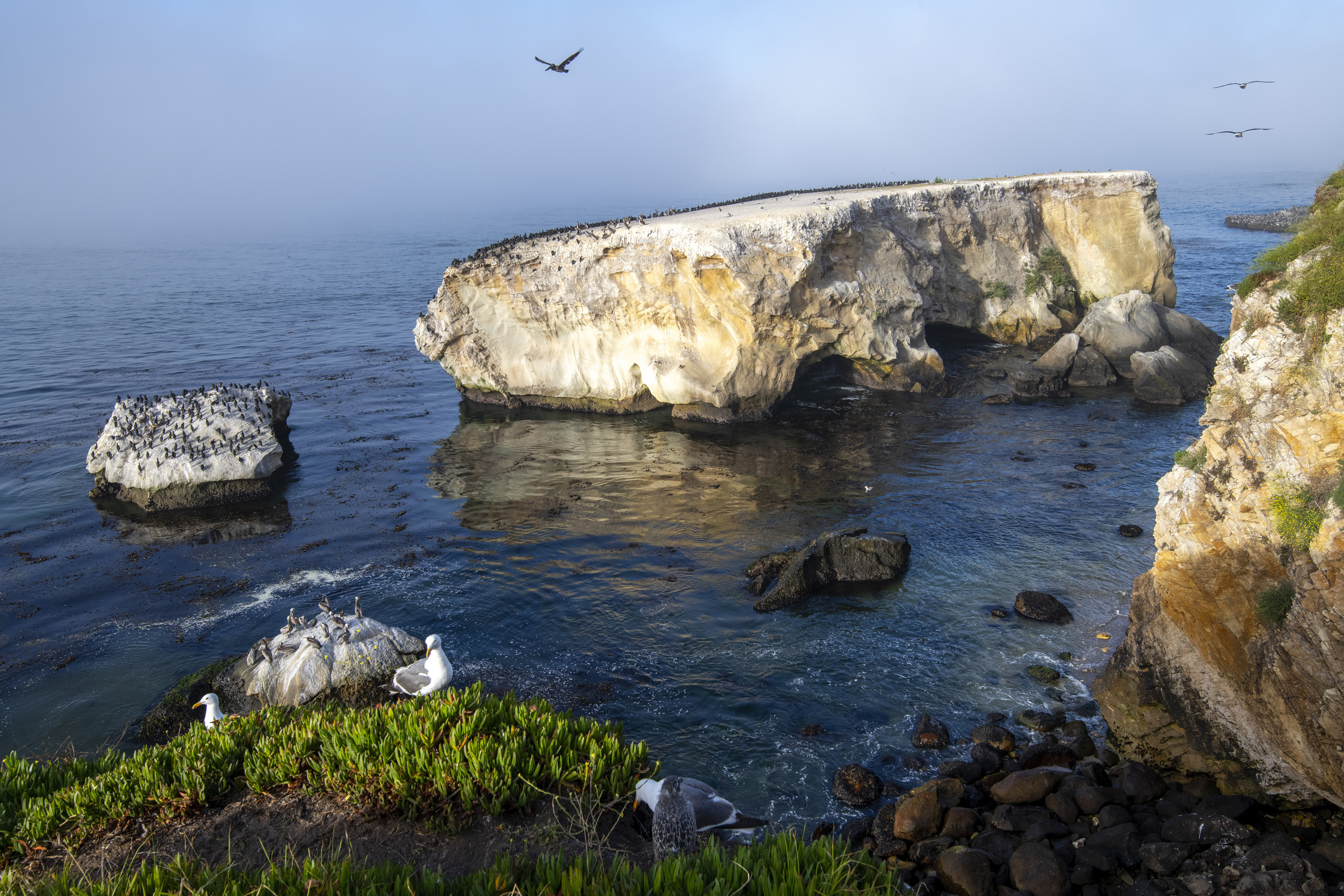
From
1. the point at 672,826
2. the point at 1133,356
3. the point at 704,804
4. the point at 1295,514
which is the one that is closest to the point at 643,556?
the point at 704,804

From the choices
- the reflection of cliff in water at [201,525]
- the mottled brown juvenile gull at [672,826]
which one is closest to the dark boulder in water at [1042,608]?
the mottled brown juvenile gull at [672,826]

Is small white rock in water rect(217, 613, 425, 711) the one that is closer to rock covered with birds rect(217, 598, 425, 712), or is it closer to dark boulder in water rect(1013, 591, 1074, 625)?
rock covered with birds rect(217, 598, 425, 712)

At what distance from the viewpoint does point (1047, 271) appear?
48438mm

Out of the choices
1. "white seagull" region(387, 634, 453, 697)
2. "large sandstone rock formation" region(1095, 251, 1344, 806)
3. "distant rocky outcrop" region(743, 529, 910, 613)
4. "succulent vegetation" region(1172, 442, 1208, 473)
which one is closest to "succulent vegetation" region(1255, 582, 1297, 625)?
"large sandstone rock formation" region(1095, 251, 1344, 806)

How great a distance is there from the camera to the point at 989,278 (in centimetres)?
4716

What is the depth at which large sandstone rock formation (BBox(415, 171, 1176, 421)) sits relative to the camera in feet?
117

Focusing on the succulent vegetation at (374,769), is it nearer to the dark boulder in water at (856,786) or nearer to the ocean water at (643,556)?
the dark boulder in water at (856,786)

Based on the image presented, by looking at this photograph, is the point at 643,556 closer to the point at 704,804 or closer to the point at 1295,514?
the point at 704,804

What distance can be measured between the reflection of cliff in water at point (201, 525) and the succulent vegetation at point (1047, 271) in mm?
42104

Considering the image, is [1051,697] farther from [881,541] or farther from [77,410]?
[77,410]

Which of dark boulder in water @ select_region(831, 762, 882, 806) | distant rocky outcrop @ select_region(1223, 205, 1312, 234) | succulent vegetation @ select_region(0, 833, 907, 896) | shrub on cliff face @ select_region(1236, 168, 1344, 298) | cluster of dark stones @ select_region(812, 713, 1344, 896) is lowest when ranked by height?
dark boulder in water @ select_region(831, 762, 882, 806)

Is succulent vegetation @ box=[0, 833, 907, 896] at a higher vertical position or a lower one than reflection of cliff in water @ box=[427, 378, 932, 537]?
higher

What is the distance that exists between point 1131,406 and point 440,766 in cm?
3649

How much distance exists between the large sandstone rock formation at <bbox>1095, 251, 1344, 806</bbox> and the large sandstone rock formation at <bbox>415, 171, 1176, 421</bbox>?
2145 cm
